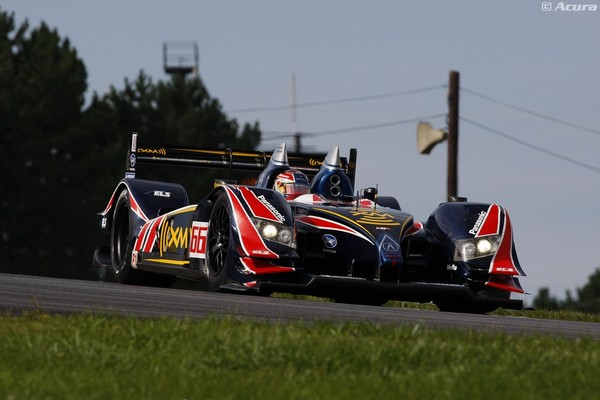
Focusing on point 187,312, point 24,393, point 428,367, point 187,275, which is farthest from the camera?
point 187,275

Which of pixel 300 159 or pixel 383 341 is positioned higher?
pixel 300 159

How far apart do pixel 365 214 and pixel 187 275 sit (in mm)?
2295

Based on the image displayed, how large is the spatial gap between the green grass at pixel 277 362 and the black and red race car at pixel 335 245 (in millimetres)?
4333

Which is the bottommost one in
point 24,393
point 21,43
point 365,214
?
point 24,393

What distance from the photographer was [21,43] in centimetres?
6762

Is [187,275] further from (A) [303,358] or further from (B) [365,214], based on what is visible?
(A) [303,358]

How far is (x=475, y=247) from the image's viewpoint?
13352mm

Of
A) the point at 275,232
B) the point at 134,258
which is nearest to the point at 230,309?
the point at 275,232

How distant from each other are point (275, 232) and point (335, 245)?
0.59 metres

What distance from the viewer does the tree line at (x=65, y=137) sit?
59.6 m

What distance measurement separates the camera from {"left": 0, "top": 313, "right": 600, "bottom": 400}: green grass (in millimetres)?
6016

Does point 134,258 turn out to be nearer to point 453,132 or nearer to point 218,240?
point 218,240

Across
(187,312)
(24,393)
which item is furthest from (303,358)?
(187,312)

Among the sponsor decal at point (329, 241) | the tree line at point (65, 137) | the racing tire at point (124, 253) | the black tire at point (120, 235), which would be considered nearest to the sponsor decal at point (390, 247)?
the sponsor decal at point (329, 241)
